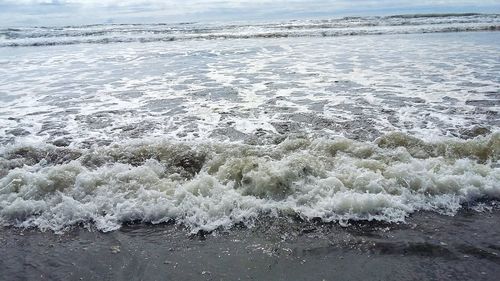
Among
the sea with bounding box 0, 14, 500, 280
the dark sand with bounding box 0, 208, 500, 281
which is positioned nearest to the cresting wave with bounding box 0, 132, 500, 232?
the sea with bounding box 0, 14, 500, 280

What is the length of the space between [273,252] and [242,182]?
167 centimetres

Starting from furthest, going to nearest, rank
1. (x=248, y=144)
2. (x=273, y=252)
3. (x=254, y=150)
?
1. (x=248, y=144)
2. (x=254, y=150)
3. (x=273, y=252)

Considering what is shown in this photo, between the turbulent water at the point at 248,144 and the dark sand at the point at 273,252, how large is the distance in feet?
0.83

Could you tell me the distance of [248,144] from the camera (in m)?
7.70

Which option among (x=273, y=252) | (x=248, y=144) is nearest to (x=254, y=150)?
(x=248, y=144)

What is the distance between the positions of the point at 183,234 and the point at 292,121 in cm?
482

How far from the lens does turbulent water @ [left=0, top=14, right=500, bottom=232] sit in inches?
209

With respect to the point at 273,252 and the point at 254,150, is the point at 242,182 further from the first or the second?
the point at 273,252

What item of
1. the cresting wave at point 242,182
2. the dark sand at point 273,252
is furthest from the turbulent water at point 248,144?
the dark sand at point 273,252

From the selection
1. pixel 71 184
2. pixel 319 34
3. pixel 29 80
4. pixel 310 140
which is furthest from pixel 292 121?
pixel 319 34

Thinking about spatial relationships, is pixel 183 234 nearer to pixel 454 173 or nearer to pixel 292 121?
pixel 454 173

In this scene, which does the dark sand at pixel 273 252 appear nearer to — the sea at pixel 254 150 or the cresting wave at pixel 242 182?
the sea at pixel 254 150

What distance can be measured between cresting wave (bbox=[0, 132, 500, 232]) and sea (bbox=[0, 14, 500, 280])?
2 cm

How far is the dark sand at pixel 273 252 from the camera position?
407cm
